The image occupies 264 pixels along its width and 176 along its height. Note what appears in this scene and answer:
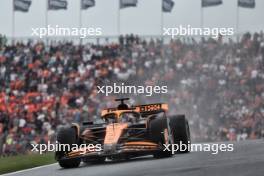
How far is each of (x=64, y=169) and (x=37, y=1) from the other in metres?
20.8

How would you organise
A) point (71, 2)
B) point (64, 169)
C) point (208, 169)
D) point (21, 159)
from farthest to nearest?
point (71, 2), point (21, 159), point (64, 169), point (208, 169)

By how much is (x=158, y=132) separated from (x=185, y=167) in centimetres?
253

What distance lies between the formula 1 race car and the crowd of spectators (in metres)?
8.76

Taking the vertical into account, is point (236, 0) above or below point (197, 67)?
above

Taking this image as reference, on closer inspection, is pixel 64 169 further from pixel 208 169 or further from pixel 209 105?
pixel 209 105

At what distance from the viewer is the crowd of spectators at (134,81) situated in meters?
27.9

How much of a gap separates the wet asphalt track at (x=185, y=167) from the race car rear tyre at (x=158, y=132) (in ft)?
0.69

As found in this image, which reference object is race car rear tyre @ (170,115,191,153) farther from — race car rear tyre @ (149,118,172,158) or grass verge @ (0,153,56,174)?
grass verge @ (0,153,56,174)

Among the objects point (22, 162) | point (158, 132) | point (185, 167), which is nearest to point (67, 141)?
point (158, 132)

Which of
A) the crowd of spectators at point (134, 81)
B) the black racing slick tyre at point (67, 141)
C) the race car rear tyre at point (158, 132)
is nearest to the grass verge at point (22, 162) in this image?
the black racing slick tyre at point (67, 141)

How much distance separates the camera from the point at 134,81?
3114 cm

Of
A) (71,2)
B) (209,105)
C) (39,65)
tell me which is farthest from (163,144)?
(71,2)

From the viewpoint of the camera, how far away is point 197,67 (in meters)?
31.0

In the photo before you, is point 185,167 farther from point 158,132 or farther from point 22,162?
point 22,162
